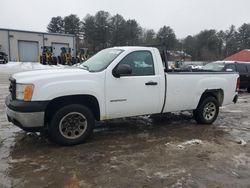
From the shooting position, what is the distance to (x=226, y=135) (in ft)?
22.4

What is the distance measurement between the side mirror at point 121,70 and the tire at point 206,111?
2556mm

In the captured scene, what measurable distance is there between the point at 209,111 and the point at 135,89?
260 cm

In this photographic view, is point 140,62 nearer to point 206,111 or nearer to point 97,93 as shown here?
point 97,93

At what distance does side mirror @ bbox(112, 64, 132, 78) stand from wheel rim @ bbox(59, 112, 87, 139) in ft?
3.36

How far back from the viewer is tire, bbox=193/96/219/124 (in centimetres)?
755

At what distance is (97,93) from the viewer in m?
5.68

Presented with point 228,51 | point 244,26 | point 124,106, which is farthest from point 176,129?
point 244,26

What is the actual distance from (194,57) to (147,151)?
3027 inches

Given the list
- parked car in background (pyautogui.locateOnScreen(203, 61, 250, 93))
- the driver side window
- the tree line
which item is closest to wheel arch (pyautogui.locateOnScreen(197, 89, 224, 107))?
the driver side window

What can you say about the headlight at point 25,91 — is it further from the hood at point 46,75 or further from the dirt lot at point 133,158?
the dirt lot at point 133,158

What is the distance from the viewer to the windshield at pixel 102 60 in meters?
5.98

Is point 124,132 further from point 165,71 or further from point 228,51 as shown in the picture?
point 228,51

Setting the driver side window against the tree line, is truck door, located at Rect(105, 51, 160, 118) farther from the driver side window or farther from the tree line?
the tree line

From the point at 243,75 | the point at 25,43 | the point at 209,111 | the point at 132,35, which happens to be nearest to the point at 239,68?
the point at 243,75
